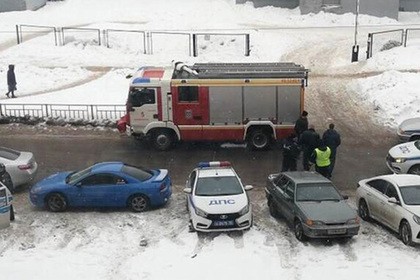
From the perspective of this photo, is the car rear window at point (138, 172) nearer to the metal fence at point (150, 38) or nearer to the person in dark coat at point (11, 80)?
the person in dark coat at point (11, 80)

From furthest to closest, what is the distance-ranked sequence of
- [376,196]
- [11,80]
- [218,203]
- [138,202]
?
[11,80] < [138,202] < [376,196] < [218,203]

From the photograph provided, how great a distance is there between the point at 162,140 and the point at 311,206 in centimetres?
844

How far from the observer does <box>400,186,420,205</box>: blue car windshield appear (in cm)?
1581

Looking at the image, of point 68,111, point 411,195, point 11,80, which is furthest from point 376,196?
point 11,80

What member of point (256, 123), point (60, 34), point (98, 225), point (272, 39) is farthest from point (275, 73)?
point (60, 34)

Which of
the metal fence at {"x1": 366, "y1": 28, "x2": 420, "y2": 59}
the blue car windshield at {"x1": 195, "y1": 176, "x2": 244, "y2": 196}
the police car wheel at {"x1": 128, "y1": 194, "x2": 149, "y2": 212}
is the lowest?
the police car wheel at {"x1": 128, "y1": 194, "x2": 149, "y2": 212}

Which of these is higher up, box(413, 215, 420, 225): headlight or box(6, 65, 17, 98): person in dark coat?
box(6, 65, 17, 98): person in dark coat

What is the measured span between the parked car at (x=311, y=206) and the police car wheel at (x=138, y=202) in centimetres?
328

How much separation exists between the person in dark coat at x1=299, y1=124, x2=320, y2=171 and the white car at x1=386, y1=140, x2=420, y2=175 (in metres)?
2.31

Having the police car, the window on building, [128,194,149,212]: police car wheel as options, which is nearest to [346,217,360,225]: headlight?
the police car

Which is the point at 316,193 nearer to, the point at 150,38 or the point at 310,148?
→ the point at 310,148

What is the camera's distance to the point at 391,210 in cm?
1602

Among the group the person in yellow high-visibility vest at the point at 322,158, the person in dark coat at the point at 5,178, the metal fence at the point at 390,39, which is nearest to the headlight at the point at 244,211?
the person in yellow high-visibility vest at the point at 322,158

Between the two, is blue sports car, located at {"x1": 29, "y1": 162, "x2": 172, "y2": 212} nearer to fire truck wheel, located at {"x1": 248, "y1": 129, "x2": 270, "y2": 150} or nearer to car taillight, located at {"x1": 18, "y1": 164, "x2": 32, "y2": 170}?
car taillight, located at {"x1": 18, "y1": 164, "x2": 32, "y2": 170}
